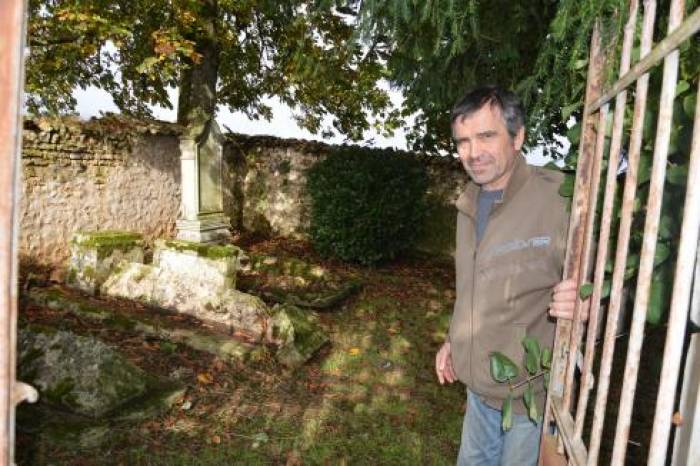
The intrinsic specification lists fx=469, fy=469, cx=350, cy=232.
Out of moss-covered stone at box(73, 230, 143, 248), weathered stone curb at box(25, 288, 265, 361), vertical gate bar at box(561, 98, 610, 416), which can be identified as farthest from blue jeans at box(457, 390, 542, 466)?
moss-covered stone at box(73, 230, 143, 248)

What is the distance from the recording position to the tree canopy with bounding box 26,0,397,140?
683cm

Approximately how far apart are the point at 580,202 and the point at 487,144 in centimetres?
59

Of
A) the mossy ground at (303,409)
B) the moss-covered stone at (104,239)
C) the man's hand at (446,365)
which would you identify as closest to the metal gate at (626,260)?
the man's hand at (446,365)

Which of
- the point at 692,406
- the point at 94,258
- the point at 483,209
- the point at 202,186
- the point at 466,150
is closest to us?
the point at 692,406

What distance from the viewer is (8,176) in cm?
76

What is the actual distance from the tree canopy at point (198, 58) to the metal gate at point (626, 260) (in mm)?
3011

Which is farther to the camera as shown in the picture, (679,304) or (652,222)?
(652,222)

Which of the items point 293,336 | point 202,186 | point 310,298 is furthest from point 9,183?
point 202,186

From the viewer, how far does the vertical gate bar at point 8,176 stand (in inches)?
29.1

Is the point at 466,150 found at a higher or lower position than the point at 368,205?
higher

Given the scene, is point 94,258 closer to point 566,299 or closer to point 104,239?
point 104,239

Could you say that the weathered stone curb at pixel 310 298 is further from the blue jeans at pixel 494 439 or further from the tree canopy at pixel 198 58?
the blue jeans at pixel 494 439

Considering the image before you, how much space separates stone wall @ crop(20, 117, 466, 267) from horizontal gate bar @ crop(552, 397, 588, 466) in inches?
295

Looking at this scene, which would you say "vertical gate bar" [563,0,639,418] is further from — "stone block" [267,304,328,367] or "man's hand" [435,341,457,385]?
"stone block" [267,304,328,367]
